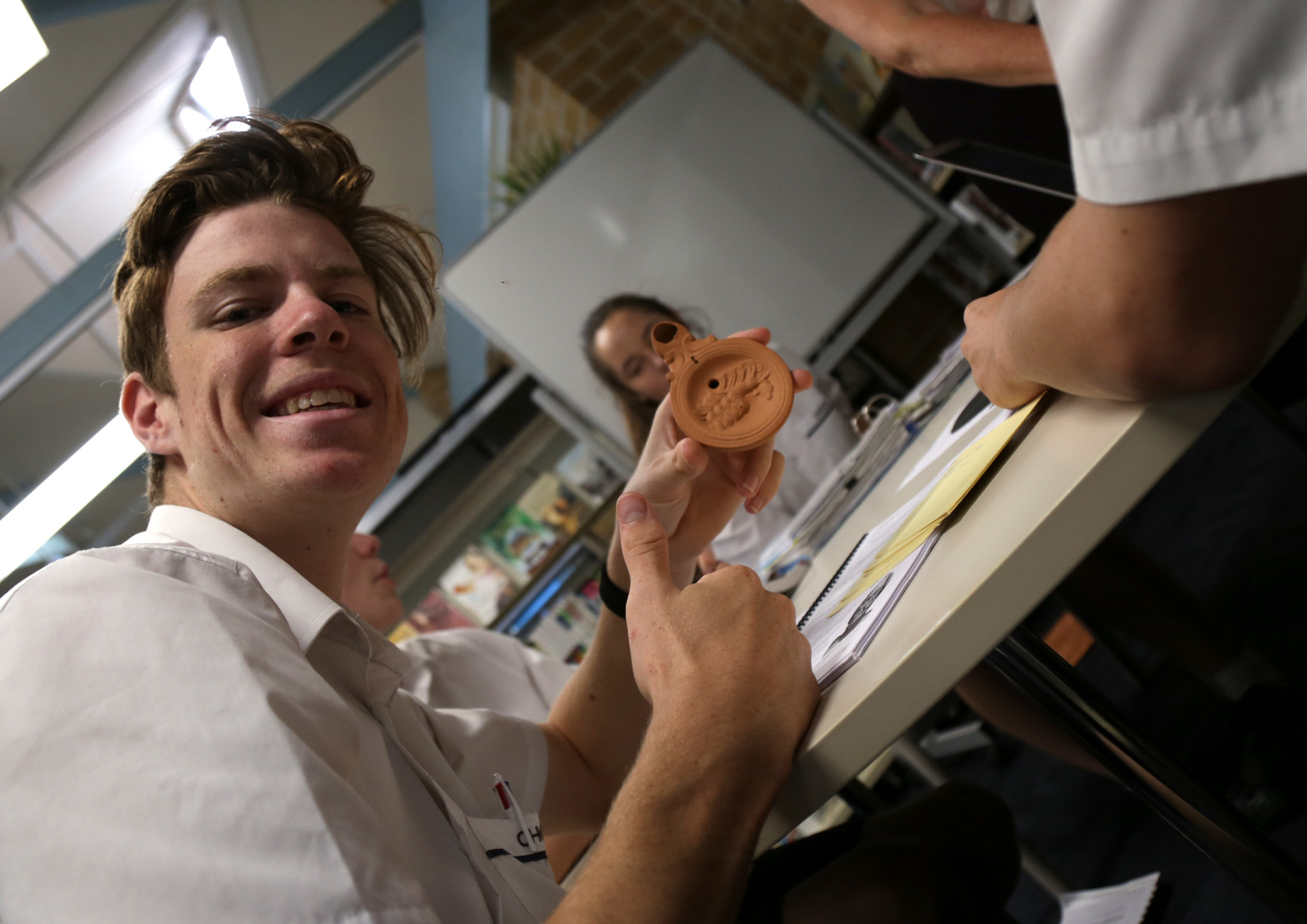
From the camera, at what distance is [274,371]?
0.95 meters

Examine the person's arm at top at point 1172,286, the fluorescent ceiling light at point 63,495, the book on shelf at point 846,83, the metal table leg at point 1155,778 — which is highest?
the book on shelf at point 846,83

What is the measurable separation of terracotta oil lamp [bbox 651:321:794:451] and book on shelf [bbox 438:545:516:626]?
102 inches

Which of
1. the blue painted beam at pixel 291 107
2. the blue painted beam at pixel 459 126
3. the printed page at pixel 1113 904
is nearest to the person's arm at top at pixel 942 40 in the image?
the printed page at pixel 1113 904

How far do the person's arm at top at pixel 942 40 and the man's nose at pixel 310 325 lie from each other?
2.76 ft

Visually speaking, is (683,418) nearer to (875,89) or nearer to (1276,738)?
(1276,738)

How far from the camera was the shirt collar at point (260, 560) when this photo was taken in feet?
2.51

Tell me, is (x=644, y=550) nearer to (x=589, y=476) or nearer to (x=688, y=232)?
(x=688, y=232)

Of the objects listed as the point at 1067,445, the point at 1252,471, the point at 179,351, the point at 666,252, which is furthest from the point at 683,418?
the point at 666,252

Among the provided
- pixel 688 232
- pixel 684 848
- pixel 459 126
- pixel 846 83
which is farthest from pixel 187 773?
pixel 846 83

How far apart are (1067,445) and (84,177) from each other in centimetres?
288

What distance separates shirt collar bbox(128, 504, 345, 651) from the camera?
765 millimetres

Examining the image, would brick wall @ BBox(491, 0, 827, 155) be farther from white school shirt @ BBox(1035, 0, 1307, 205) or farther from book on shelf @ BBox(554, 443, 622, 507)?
white school shirt @ BBox(1035, 0, 1307, 205)

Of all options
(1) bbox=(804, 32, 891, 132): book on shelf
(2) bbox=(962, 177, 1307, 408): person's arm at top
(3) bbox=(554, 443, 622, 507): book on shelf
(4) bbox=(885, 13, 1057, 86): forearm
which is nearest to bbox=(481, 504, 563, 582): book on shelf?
(3) bbox=(554, 443, 622, 507): book on shelf

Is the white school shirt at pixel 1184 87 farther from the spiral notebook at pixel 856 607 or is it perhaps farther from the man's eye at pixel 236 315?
the man's eye at pixel 236 315
